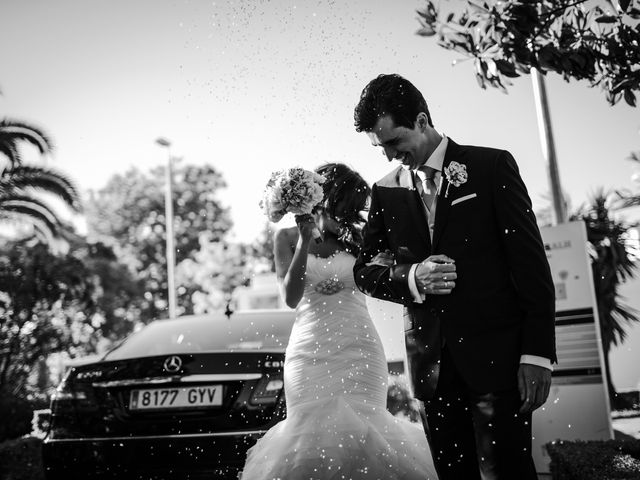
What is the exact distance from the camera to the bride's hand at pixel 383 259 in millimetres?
2711

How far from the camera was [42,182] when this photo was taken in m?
14.2

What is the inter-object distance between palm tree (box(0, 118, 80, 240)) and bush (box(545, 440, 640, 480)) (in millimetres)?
12187

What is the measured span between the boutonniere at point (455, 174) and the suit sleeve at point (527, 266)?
0.13 meters

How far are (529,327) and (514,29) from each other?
1703mm

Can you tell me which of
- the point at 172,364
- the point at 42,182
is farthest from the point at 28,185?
the point at 172,364

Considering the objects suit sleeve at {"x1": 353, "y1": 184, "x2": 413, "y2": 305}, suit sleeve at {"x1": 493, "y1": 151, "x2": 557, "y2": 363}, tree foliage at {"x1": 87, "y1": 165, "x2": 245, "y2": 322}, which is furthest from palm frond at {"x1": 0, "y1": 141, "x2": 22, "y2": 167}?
tree foliage at {"x1": 87, "y1": 165, "x2": 245, "y2": 322}

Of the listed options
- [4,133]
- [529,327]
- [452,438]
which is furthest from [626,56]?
[4,133]

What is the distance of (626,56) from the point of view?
3.41m

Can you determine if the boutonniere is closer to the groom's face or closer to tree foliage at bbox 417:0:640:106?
the groom's face

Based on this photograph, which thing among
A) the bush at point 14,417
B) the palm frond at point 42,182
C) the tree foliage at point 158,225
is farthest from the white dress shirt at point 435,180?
the tree foliage at point 158,225

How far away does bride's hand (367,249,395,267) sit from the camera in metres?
2.71

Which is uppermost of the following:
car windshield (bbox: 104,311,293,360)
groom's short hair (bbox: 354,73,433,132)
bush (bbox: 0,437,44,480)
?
groom's short hair (bbox: 354,73,433,132)

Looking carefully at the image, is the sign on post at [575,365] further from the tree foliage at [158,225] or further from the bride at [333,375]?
the tree foliage at [158,225]

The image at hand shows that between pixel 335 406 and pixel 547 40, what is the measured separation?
2.31 metres
